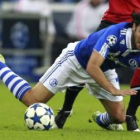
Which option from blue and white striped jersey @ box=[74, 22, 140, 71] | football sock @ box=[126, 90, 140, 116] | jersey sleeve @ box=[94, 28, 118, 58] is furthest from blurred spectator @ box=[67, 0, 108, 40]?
jersey sleeve @ box=[94, 28, 118, 58]

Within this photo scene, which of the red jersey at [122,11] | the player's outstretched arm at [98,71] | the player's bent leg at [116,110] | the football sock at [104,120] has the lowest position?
the football sock at [104,120]

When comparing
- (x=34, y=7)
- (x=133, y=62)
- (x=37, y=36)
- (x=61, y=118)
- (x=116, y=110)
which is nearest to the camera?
(x=133, y=62)

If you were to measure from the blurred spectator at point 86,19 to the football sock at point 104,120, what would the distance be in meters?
8.99

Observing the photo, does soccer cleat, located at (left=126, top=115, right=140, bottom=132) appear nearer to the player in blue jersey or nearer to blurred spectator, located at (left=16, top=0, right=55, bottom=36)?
the player in blue jersey

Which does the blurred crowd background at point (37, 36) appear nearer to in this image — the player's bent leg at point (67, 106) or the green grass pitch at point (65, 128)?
the green grass pitch at point (65, 128)

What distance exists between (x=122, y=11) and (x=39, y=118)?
221 cm

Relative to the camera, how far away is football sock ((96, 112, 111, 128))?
10838mm

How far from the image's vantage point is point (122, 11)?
1131 centimetres

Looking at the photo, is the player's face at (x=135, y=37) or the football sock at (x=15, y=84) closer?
the player's face at (x=135, y=37)

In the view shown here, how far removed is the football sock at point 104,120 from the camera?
10.8m

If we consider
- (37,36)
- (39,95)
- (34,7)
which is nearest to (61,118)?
(39,95)

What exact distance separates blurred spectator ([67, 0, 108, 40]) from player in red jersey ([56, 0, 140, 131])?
8389 mm

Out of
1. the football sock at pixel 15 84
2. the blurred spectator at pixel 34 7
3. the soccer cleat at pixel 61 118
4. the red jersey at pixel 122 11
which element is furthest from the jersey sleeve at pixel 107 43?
the blurred spectator at pixel 34 7

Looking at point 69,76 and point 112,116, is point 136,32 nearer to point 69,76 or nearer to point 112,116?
point 69,76
